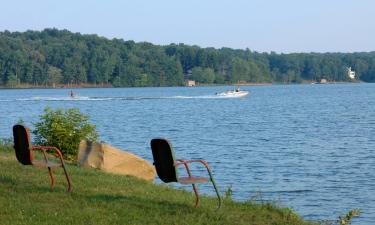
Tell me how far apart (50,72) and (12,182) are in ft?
602

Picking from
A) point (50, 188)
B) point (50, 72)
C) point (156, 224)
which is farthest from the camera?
point (50, 72)

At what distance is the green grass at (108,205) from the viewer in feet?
34.7

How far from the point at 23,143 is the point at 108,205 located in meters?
1.97

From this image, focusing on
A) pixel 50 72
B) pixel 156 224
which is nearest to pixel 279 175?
pixel 156 224

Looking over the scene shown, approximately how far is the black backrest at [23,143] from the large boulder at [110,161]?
4872 millimetres

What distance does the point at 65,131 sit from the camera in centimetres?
2120

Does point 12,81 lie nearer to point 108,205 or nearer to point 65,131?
point 65,131

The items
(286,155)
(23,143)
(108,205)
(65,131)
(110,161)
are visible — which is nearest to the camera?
→ (108,205)

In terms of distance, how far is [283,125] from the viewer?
58000 mm

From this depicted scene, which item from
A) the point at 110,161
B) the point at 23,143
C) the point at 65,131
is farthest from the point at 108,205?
the point at 65,131

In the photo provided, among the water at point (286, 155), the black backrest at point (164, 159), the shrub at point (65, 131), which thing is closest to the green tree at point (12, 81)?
the water at point (286, 155)

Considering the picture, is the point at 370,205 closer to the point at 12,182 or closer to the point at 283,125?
the point at 12,182

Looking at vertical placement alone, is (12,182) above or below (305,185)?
above

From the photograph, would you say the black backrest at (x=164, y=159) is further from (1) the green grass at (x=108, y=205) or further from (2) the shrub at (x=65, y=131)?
(2) the shrub at (x=65, y=131)
